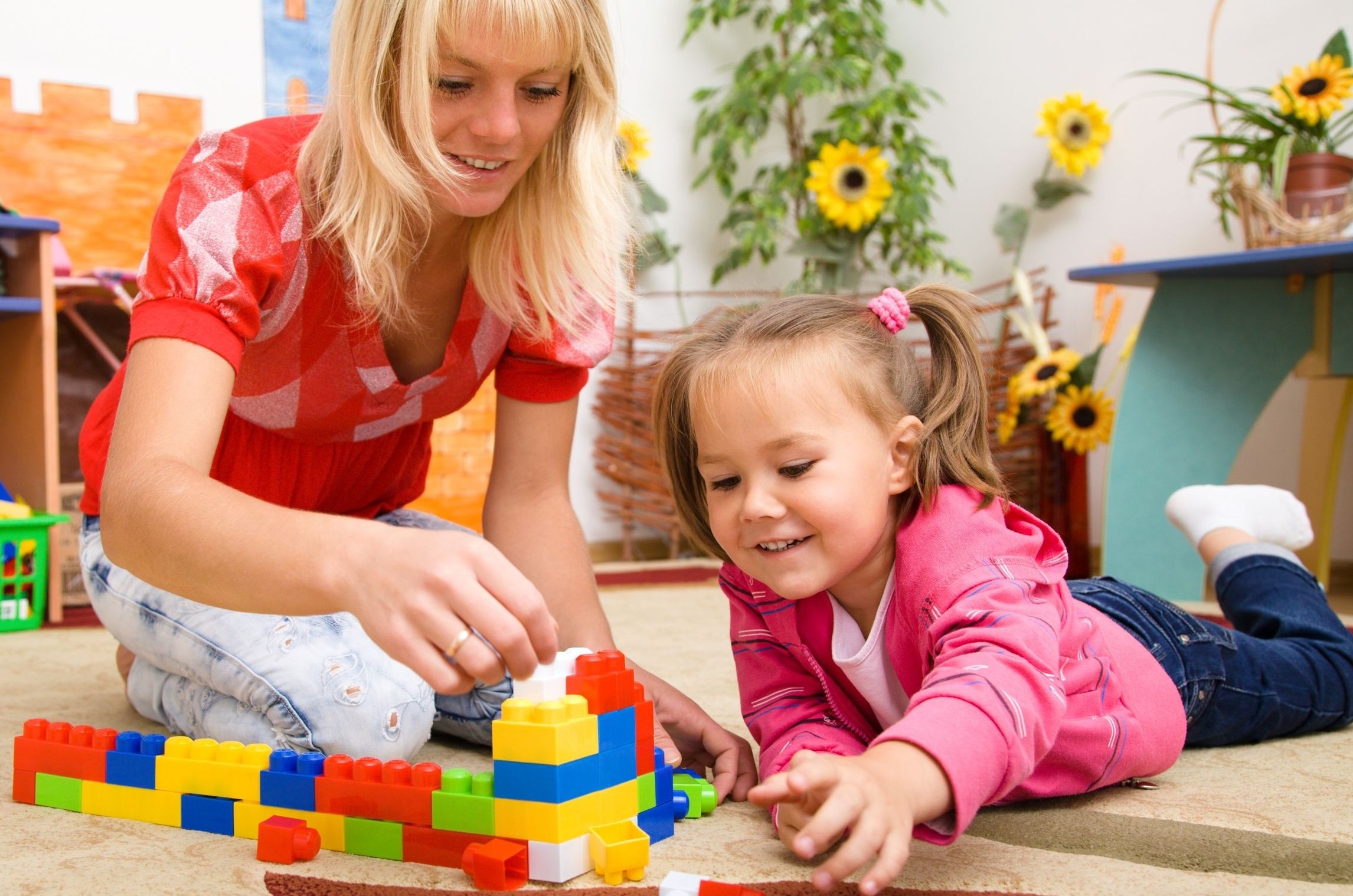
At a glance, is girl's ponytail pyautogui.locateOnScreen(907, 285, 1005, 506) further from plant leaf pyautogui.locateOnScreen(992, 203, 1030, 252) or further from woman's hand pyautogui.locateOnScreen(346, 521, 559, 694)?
plant leaf pyautogui.locateOnScreen(992, 203, 1030, 252)

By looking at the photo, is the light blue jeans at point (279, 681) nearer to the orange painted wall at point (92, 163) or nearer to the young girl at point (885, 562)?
the young girl at point (885, 562)

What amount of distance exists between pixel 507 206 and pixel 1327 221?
137cm

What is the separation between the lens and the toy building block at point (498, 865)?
67 cm

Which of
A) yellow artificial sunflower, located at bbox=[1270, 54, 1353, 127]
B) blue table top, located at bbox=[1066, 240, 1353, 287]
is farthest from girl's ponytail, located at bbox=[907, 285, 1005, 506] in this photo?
yellow artificial sunflower, located at bbox=[1270, 54, 1353, 127]

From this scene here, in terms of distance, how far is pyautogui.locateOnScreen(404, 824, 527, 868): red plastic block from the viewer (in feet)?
2.33

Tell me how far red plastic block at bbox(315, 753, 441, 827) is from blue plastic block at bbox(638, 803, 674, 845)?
14 cm

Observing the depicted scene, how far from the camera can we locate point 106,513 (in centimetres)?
72

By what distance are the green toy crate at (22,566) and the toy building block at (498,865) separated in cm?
150

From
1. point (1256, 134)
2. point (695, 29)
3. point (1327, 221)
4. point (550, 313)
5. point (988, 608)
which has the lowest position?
point (988, 608)

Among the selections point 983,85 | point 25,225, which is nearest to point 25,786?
point 25,225

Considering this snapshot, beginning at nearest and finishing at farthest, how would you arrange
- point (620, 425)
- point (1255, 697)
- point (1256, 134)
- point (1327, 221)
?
point (1255, 697)
point (1327, 221)
point (1256, 134)
point (620, 425)

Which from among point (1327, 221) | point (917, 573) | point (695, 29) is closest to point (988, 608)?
point (917, 573)

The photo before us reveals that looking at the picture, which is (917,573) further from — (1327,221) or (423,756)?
(1327,221)

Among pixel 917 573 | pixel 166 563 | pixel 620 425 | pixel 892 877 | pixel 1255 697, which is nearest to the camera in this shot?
pixel 892 877
